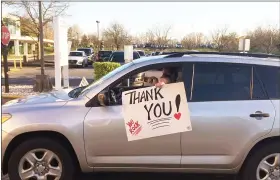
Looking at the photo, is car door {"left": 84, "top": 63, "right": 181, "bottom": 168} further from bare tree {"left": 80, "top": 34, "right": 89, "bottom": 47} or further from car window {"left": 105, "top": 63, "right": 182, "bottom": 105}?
bare tree {"left": 80, "top": 34, "right": 89, "bottom": 47}

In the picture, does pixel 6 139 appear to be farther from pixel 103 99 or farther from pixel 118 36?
pixel 118 36

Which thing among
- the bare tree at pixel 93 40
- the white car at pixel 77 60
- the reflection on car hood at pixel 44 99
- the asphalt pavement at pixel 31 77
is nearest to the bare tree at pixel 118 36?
the bare tree at pixel 93 40

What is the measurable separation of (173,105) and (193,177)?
4.02ft

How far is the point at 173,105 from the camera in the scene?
371cm

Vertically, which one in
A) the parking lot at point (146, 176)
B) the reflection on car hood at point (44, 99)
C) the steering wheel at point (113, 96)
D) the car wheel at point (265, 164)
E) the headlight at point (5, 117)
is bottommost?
the parking lot at point (146, 176)

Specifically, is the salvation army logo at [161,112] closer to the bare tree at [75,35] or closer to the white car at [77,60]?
the white car at [77,60]

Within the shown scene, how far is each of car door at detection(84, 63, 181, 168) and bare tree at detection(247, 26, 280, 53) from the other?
86.7 ft

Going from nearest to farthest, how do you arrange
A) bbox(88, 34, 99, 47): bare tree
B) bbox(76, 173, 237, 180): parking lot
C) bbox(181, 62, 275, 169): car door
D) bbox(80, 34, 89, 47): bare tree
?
bbox(181, 62, 275, 169): car door < bbox(76, 173, 237, 180): parking lot < bbox(88, 34, 99, 47): bare tree < bbox(80, 34, 89, 47): bare tree

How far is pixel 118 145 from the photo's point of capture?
3.63 m

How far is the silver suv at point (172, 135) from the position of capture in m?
3.58

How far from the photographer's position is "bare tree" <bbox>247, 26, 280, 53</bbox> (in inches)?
1127

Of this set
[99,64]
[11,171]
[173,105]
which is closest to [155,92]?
[173,105]

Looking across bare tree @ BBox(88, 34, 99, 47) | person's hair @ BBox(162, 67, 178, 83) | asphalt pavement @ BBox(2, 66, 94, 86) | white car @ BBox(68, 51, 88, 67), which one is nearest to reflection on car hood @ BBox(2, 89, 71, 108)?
person's hair @ BBox(162, 67, 178, 83)

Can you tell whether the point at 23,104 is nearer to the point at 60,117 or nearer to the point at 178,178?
the point at 60,117
